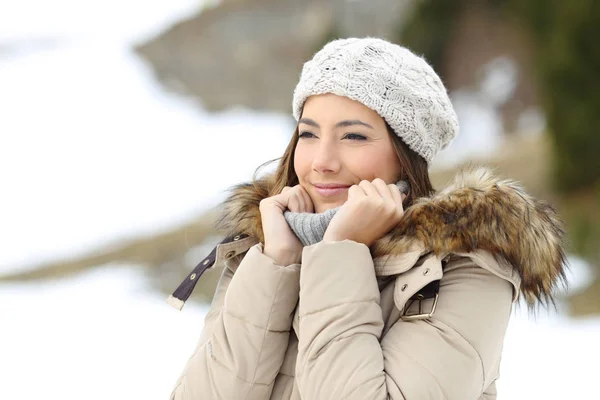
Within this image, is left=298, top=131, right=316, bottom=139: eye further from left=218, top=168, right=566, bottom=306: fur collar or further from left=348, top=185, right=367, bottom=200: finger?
left=218, top=168, right=566, bottom=306: fur collar

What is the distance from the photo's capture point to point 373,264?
1.44 meters

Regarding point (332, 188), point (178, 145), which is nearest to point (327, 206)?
point (332, 188)

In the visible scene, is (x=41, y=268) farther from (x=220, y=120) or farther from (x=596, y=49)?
(x=596, y=49)

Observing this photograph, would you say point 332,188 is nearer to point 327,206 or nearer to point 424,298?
point 327,206

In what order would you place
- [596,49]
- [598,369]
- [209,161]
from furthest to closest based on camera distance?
1. [209,161]
2. [596,49]
3. [598,369]

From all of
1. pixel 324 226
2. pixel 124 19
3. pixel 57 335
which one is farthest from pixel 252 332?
pixel 124 19

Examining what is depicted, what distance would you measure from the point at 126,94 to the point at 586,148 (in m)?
8.10

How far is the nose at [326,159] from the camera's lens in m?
1.57

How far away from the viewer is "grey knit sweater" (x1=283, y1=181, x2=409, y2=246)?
1528 millimetres

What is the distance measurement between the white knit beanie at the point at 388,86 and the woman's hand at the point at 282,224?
0.23 m

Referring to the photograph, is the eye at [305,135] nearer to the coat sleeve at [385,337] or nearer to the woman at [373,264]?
the woman at [373,264]

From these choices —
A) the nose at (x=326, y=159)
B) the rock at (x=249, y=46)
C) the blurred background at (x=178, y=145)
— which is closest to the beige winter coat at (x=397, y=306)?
the nose at (x=326, y=159)

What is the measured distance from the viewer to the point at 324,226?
1537 mm

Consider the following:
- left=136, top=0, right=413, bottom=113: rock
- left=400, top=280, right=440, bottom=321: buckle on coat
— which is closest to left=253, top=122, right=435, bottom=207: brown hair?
left=400, top=280, right=440, bottom=321: buckle on coat
